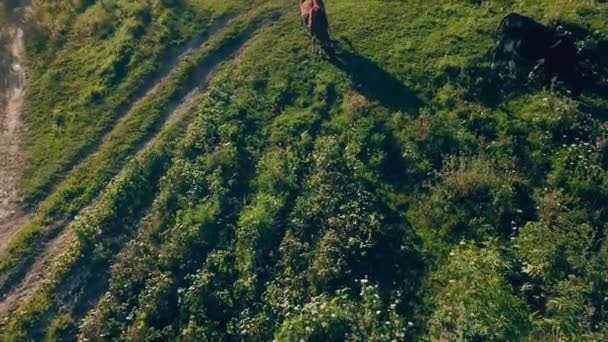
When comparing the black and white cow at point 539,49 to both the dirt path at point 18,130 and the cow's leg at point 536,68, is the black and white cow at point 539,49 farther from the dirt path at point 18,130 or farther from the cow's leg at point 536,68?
the dirt path at point 18,130

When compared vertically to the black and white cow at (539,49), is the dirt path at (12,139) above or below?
above

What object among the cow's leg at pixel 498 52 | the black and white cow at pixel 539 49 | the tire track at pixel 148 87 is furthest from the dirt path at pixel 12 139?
the black and white cow at pixel 539 49

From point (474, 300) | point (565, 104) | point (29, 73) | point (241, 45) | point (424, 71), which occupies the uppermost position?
point (29, 73)

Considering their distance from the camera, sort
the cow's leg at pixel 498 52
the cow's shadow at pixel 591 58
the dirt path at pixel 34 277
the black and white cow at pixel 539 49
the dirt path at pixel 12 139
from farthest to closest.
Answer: the cow's leg at pixel 498 52 → the black and white cow at pixel 539 49 → the cow's shadow at pixel 591 58 → the dirt path at pixel 12 139 → the dirt path at pixel 34 277

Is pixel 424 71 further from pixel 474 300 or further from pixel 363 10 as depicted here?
pixel 474 300

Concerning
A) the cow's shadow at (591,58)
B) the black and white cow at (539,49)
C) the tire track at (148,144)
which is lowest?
the cow's shadow at (591,58)

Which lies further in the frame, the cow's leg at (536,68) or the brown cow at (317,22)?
the brown cow at (317,22)

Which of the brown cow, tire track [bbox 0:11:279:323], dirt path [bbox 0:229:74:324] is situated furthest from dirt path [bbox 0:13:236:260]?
the brown cow

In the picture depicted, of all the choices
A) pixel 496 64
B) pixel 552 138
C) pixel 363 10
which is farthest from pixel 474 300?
pixel 363 10
